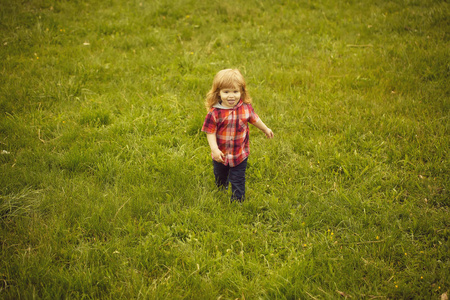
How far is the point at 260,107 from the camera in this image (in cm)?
507

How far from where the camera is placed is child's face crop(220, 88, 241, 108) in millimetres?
2980

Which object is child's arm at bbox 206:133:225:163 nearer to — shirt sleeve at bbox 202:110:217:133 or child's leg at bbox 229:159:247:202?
shirt sleeve at bbox 202:110:217:133

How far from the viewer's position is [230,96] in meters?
2.98

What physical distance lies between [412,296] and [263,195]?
5.46ft

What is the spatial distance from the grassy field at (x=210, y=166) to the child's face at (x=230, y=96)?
1082 millimetres

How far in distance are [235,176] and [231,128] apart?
1.81 ft

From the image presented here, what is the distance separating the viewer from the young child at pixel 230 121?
9.80 feet

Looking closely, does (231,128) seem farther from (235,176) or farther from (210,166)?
(210,166)

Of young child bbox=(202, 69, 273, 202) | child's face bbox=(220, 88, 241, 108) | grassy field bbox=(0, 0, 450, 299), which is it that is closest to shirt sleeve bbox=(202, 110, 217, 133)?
young child bbox=(202, 69, 273, 202)

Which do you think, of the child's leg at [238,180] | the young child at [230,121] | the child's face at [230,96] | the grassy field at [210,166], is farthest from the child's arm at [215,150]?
the grassy field at [210,166]

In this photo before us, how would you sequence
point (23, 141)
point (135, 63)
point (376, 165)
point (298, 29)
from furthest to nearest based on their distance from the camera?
point (298, 29) → point (135, 63) → point (23, 141) → point (376, 165)

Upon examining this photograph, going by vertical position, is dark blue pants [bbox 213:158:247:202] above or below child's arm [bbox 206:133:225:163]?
below

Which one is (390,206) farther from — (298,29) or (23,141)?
(298,29)

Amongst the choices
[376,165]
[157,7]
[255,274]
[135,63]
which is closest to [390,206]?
[376,165]
